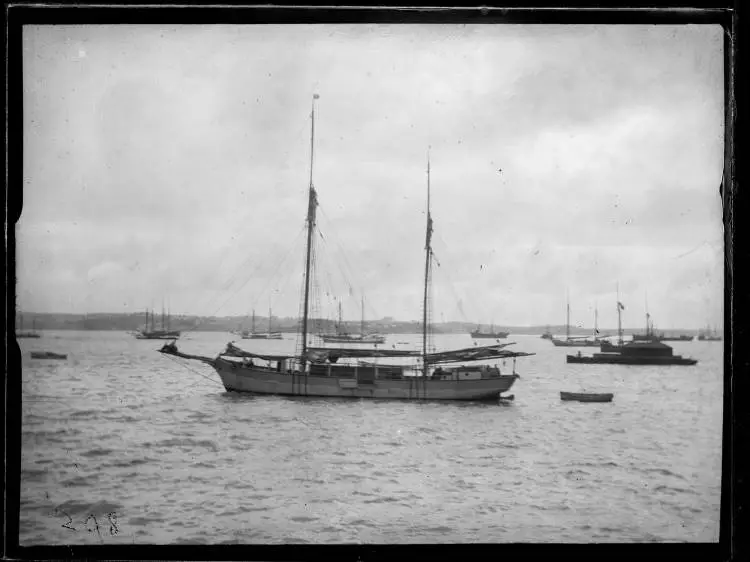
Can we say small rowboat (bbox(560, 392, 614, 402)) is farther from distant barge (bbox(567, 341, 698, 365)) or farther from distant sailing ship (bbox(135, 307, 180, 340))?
distant sailing ship (bbox(135, 307, 180, 340))

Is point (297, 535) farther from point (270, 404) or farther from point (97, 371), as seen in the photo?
point (270, 404)

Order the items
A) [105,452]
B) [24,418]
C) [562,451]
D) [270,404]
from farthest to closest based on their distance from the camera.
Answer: [270,404], [562,451], [105,452], [24,418]

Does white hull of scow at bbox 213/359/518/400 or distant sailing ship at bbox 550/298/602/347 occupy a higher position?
distant sailing ship at bbox 550/298/602/347

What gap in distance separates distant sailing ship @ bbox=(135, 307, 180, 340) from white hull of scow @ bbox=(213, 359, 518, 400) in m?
3.58

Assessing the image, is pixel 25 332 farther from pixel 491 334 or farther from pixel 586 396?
pixel 586 396

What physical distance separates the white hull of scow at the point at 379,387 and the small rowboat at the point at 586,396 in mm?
3217

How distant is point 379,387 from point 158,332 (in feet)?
15.0

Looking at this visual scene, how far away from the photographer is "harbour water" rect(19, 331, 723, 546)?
305 cm

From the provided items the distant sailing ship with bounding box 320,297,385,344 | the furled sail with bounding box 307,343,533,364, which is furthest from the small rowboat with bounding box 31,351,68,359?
the furled sail with bounding box 307,343,533,364

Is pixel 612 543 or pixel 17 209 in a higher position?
pixel 17 209

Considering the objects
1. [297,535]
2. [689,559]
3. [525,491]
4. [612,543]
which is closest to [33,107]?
[297,535]

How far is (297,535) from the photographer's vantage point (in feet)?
10.1

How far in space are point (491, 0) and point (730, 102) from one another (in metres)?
1.36

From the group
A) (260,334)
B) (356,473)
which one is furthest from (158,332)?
(356,473)
